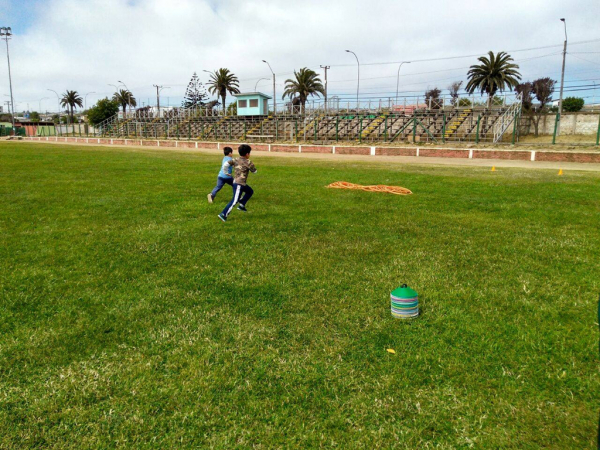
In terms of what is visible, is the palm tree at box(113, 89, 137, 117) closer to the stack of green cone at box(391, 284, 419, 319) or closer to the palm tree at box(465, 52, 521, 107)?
the palm tree at box(465, 52, 521, 107)

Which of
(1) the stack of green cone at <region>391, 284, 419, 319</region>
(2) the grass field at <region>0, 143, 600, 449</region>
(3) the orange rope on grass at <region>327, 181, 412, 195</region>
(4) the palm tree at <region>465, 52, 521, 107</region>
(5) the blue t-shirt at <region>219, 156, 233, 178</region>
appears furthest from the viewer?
(4) the palm tree at <region>465, 52, 521, 107</region>

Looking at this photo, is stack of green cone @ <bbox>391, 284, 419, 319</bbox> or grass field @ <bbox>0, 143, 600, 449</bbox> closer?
grass field @ <bbox>0, 143, 600, 449</bbox>

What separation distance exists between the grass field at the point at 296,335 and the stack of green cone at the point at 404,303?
116mm

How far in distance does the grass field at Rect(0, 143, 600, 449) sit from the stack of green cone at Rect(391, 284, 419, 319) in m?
0.12

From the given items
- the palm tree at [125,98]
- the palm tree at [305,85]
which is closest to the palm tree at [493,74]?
the palm tree at [305,85]

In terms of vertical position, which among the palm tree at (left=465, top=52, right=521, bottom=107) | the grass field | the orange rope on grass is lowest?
the grass field

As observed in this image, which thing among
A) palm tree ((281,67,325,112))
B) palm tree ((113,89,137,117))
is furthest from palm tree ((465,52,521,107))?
palm tree ((113,89,137,117))

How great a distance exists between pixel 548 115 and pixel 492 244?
43.2 meters

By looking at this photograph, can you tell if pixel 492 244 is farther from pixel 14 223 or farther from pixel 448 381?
pixel 14 223

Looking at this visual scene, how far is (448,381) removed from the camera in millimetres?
3350

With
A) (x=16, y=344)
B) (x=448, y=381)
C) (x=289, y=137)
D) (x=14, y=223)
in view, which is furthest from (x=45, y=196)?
(x=289, y=137)

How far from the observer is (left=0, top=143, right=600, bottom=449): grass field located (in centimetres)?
289

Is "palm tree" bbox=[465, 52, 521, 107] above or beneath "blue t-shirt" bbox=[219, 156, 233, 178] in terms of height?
above

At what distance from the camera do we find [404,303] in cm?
433
